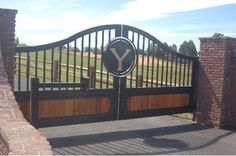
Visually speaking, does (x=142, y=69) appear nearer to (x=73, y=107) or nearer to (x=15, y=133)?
(x=73, y=107)

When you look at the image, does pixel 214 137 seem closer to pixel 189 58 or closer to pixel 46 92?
A: pixel 189 58

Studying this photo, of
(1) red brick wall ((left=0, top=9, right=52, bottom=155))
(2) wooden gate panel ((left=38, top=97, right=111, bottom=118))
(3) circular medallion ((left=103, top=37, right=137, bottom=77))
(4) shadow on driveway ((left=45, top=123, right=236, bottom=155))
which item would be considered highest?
(3) circular medallion ((left=103, top=37, right=137, bottom=77))

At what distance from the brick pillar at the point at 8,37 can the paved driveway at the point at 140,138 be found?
1.70 meters

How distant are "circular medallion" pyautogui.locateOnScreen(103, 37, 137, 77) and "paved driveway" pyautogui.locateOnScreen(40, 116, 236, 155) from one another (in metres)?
1.36

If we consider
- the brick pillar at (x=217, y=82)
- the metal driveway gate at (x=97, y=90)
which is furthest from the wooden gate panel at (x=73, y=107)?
the brick pillar at (x=217, y=82)

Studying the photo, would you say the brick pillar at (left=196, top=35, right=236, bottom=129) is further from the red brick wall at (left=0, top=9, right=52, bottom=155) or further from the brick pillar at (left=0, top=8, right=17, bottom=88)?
the red brick wall at (left=0, top=9, right=52, bottom=155)

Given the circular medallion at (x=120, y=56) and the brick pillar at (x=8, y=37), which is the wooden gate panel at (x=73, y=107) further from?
the brick pillar at (x=8, y=37)

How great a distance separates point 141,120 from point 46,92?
10.8 ft

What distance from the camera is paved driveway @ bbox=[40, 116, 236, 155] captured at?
24.0 feet

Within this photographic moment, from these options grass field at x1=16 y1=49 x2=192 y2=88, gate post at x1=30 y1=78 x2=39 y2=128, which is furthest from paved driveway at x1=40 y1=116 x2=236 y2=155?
grass field at x1=16 y1=49 x2=192 y2=88

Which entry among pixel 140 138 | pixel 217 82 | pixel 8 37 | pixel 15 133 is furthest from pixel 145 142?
pixel 15 133

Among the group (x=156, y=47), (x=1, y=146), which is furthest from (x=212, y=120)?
(x=1, y=146)

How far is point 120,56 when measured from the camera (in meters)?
8.91

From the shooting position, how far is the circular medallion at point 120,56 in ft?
28.5
